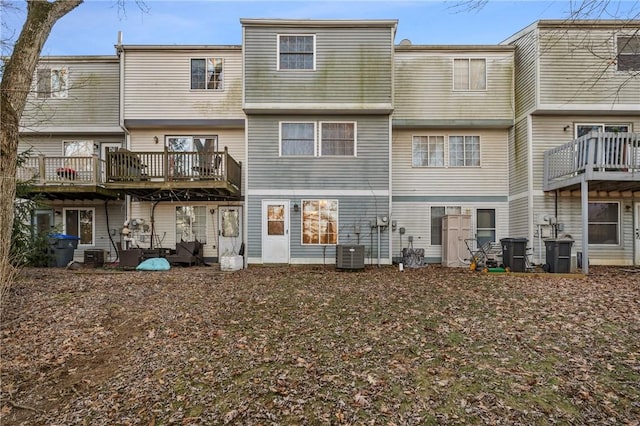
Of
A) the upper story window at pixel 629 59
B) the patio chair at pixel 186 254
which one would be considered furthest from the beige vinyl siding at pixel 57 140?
the upper story window at pixel 629 59

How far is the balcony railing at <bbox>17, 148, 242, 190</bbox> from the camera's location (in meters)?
11.5

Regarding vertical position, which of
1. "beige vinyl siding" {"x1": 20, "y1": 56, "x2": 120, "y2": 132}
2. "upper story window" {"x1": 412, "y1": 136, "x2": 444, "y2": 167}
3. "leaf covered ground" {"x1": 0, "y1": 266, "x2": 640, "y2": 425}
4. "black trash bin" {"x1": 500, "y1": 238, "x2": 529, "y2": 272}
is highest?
"beige vinyl siding" {"x1": 20, "y1": 56, "x2": 120, "y2": 132}

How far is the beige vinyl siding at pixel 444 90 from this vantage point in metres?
13.0

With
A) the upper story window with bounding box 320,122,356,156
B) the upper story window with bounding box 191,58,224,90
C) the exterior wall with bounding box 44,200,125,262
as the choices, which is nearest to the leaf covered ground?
the upper story window with bounding box 320,122,356,156

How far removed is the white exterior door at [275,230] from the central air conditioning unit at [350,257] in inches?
81.0

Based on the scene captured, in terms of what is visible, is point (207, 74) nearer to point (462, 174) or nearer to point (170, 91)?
point (170, 91)

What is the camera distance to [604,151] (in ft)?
33.1

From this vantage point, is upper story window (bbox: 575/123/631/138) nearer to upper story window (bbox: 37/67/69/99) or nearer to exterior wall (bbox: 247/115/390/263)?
exterior wall (bbox: 247/115/390/263)

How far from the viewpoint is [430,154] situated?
13.5 m

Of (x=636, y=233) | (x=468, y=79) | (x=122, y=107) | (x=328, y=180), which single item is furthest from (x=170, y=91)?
(x=636, y=233)

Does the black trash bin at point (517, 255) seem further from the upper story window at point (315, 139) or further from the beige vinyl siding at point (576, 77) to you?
the upper story window at point (315, 139)

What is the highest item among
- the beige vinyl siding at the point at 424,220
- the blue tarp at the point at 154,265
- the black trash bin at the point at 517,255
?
the beige vinyl siding at the point at 424,220

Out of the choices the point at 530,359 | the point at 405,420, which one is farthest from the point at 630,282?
the point at 405,420

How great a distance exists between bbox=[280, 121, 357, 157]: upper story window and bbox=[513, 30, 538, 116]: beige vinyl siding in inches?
237
